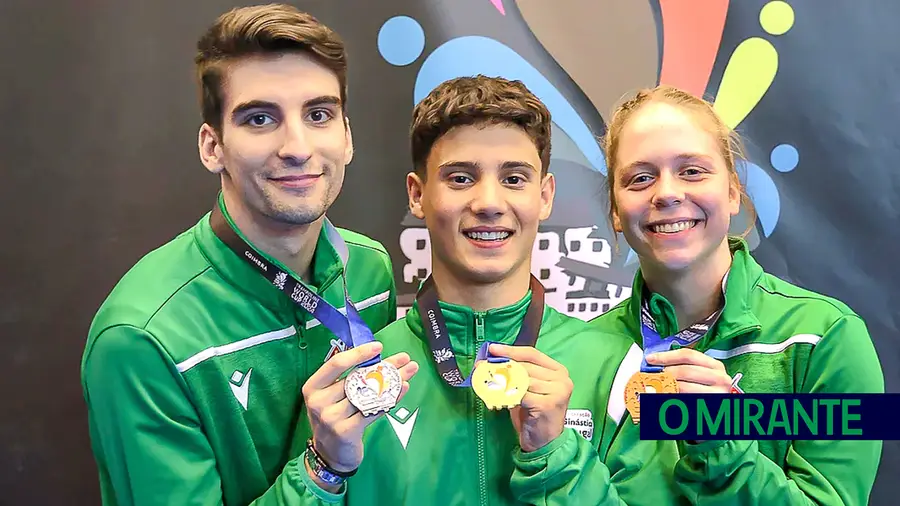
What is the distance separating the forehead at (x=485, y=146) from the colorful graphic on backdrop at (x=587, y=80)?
76 centimetres

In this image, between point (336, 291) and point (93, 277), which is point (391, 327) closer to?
point (336, 291)

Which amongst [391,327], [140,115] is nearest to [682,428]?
[391,327]

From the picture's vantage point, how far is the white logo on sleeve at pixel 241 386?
63.0 inches

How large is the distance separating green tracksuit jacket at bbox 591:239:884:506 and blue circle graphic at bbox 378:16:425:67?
113 cm

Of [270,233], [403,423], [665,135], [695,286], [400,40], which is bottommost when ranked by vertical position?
[403,423]

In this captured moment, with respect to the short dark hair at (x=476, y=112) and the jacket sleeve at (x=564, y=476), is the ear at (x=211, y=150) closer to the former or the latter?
the short dark hair at (x=476, y=112)

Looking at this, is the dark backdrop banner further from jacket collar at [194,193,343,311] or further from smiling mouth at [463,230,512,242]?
smiling mouth at [463,230,512,242]

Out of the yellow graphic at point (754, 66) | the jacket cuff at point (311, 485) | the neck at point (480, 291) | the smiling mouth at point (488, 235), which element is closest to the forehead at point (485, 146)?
the smiling mouth at point (488, 235)

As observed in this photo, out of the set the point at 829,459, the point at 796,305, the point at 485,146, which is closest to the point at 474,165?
the point at 485,146

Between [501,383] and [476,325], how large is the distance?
0.64ft

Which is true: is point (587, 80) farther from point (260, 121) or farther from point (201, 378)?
point (201, 378)

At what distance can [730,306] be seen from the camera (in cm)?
168

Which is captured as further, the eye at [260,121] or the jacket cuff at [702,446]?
the eye at [260,121]

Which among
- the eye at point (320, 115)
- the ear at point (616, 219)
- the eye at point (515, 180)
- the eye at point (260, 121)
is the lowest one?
the ear at point (616, 219)
